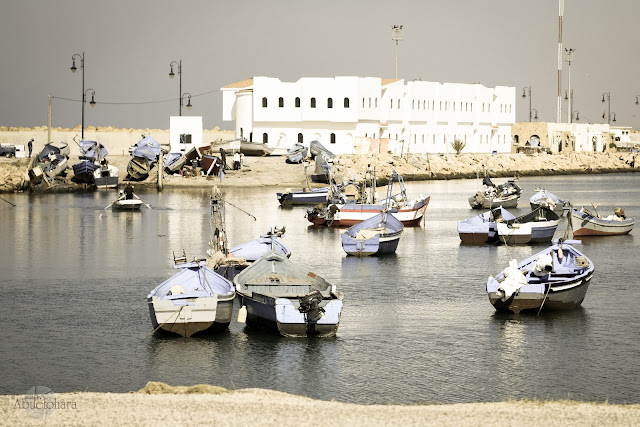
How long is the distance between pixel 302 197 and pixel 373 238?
25.4 m

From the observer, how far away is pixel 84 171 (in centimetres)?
7581

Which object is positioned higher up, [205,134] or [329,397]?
[205,134]

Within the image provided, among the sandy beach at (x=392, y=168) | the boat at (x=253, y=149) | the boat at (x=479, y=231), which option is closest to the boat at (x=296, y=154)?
the sandy beach at (x=392, y=168)

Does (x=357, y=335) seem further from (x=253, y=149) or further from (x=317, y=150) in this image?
(x=253, y=149)

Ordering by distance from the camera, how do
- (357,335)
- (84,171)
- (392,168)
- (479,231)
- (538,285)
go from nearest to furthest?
(357,335) → (538,285) → (479,231) → (84,171) → (392,168)

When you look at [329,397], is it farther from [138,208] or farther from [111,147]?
[111,147]

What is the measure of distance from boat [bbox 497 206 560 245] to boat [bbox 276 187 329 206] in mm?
20217

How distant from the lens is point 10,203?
6288 centimetres

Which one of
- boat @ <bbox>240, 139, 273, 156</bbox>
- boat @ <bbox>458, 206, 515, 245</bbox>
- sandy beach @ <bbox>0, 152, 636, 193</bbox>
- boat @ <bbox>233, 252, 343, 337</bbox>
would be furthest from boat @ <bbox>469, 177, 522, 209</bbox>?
boat @ <bbox>233, 252, 343, 337</bbox>

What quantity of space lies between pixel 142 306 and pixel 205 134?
8087 cm

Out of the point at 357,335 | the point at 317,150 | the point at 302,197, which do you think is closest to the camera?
the point at 357,335


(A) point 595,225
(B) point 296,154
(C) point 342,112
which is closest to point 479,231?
(A) point 595,225

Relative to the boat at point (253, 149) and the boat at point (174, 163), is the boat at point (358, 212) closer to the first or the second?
the boat at point (174, 163)

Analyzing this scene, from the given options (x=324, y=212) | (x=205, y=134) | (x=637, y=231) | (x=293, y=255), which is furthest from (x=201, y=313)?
(x=205, y=134)
